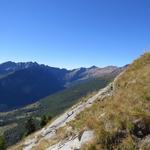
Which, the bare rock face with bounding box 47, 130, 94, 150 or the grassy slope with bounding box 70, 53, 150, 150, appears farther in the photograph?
the bare rock face with bounding box 47, 130, 94, 150

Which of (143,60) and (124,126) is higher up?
(143,60)

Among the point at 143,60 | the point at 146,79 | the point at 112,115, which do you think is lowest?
the point at 112,115

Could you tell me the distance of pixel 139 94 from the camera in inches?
713

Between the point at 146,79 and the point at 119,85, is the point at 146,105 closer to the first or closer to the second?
the point at 146,79

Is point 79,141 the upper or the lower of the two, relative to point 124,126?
lower

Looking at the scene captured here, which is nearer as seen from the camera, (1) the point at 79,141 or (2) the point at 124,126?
(2) the point at 124,126

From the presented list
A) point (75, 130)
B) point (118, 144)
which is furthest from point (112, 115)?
point (75, 130)

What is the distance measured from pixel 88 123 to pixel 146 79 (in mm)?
6735

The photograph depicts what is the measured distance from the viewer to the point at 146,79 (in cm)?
2181

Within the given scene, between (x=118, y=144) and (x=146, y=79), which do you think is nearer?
(x=118, y=144)

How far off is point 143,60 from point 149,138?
2099 cm

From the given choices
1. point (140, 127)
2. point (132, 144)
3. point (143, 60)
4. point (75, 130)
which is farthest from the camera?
point (143, 60)

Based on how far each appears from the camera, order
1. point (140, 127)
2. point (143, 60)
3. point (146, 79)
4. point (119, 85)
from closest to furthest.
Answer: point (140, 127) < point (146, 79) < point (119, 85) < point (143, 60)

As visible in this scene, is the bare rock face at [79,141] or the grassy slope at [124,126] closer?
the grassy slope at [124,126]
